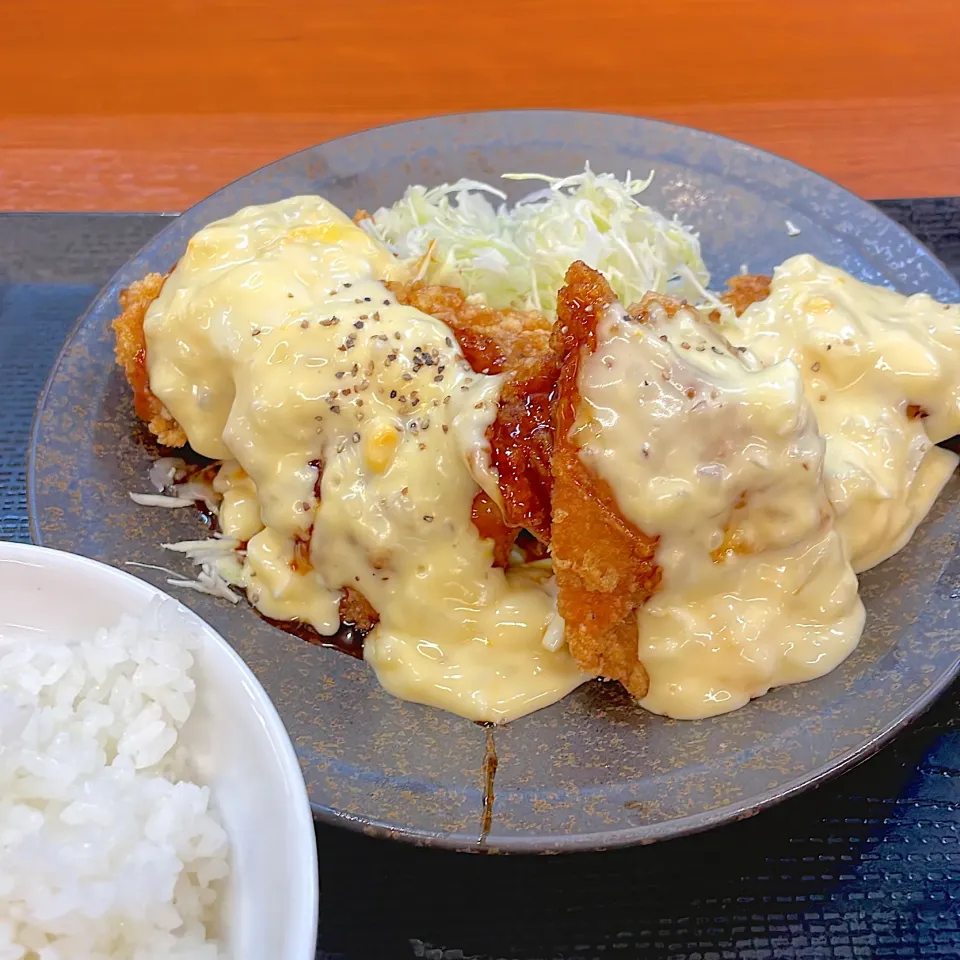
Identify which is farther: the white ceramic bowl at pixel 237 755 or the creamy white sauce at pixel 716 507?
the creamy white sauce at pixel 716 507

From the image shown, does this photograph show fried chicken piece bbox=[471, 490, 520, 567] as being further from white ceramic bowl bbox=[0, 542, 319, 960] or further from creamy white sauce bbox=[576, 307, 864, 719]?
white ceramic bowl bbox=[0, 542, 319, 960]

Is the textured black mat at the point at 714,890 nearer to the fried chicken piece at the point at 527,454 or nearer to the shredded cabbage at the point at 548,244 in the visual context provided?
the fried chicken piece at the point at 527,454

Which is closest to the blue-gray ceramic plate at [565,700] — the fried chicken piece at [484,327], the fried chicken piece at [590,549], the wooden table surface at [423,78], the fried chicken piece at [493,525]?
the fried chicken piece at [590,549]

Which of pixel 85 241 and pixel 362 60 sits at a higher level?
pixel 362 60

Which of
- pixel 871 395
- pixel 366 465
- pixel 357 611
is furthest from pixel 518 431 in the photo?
pixel 871 395

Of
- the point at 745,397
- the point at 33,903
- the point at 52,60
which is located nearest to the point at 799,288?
the point at 745,397

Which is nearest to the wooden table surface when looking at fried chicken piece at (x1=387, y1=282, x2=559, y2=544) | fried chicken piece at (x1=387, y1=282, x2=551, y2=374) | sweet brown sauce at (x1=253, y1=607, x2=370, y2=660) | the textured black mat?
fried chicken piece at (x1=387, y1=282, x2=551, y2=374)

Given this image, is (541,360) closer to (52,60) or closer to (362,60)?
(362,60)
